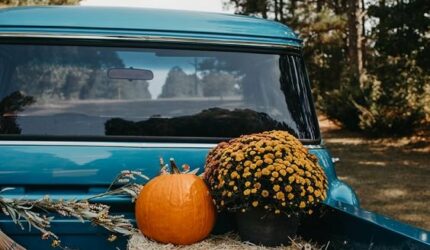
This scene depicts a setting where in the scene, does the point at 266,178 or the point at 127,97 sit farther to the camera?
the point at 127,97

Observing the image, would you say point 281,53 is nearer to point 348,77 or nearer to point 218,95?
point 218,95

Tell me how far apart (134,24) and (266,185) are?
4.08 feet

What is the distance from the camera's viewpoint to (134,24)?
3035 mm

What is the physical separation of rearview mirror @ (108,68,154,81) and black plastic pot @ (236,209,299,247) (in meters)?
1.05

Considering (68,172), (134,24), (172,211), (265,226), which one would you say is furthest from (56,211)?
(134,24)

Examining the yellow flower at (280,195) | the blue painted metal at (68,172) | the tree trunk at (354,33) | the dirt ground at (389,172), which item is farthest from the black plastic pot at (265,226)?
the tree trunk at (354,33)

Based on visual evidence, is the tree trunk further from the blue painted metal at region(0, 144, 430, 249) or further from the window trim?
the blue painted metal at region(0, 144, 430, 249)

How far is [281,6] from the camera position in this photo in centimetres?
2991

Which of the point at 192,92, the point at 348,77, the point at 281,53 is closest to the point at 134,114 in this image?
the point at 192,92

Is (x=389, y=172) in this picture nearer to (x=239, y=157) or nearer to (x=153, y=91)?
(x=153, y=91)

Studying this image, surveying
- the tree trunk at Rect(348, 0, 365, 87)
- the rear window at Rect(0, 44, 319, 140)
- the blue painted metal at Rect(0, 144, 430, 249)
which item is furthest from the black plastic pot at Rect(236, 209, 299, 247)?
the tree trunk at Rect(348, 0, 365, 87)

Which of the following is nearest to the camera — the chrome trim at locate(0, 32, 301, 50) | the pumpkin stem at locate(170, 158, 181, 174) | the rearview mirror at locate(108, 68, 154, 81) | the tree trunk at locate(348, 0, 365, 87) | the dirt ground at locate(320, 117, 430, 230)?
the pumpkin stem at locate(170, 158, 181, 174)

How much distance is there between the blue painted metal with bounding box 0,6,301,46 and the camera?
2.96 meters

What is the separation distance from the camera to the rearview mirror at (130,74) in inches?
122
